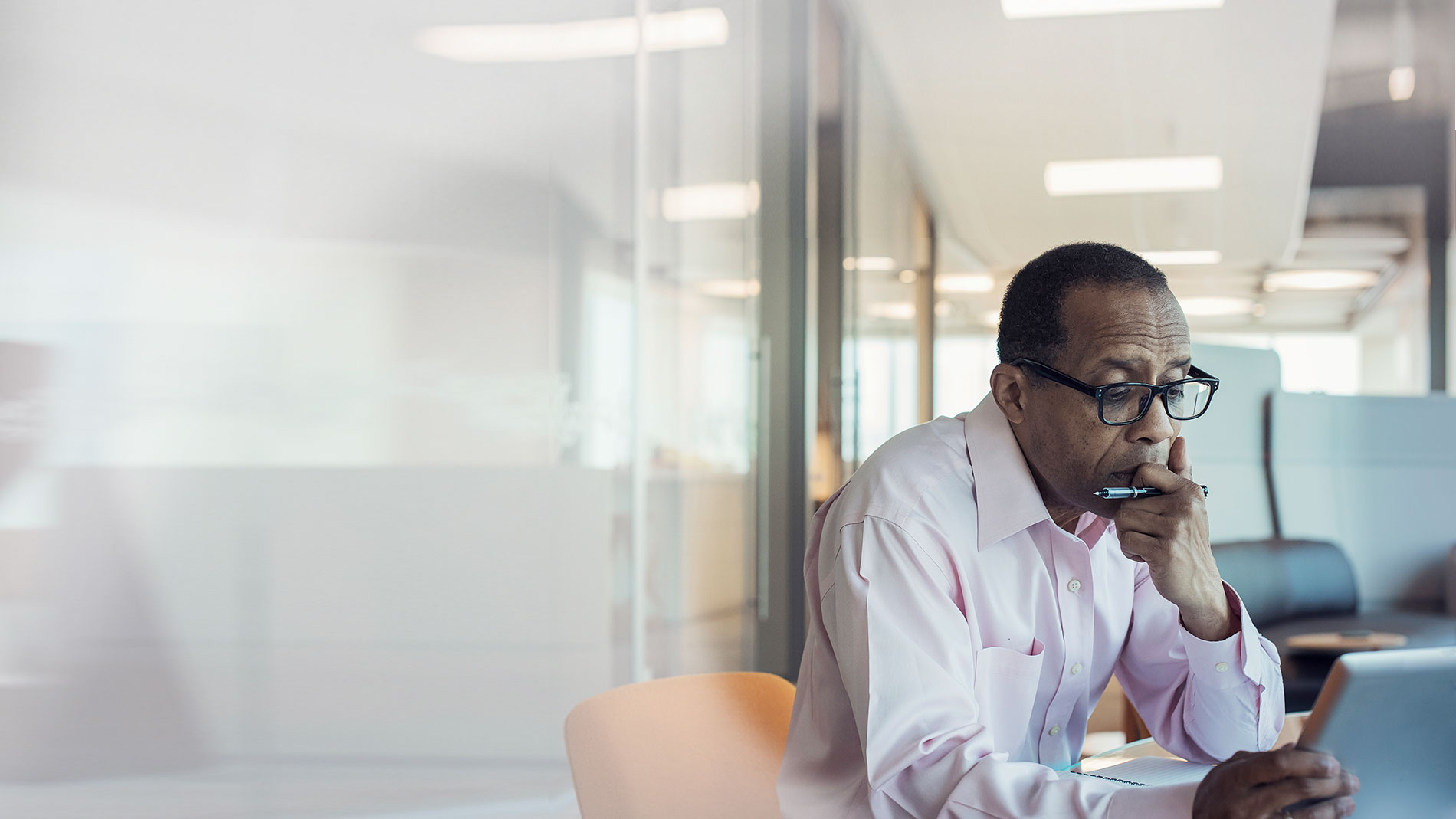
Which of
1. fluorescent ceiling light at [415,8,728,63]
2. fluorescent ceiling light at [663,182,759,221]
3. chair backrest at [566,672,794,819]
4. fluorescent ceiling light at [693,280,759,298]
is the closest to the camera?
chair backrest at [566,672,794,819]

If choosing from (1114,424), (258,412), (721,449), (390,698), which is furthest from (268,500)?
(1114,424)

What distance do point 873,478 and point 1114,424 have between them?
1.02 feet

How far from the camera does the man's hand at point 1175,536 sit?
1.18m

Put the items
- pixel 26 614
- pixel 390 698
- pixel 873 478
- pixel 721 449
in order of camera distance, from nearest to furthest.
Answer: pixel 873 478, pixel 26 614, pixel 390 698, pixel 721 449

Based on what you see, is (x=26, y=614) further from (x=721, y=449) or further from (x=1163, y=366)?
(x=1163, y=366)

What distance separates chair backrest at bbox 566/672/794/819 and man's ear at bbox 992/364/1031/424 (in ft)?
Result: 1.58

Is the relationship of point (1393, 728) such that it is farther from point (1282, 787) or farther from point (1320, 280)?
point (1320, 280)

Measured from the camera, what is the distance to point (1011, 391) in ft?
4.34

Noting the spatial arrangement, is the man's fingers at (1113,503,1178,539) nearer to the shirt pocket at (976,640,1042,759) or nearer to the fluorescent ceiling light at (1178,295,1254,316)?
the shirt pocket at (976,640,1042,759)

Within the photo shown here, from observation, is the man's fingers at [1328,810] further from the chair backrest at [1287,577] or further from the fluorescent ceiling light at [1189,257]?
the fluorescent ceiling light at [1189,257]

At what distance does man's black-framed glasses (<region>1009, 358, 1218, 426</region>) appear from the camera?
3.99 ft

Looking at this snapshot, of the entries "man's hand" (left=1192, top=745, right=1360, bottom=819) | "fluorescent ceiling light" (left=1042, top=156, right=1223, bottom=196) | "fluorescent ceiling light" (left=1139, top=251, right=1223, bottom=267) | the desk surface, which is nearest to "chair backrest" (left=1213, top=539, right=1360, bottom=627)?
"fluorescent ceiling light" (left=1139, top=251, right=1223, bottom=267)

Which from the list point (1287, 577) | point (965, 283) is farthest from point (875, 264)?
point (1287, 577)

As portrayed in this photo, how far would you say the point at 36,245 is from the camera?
7.77 ft
